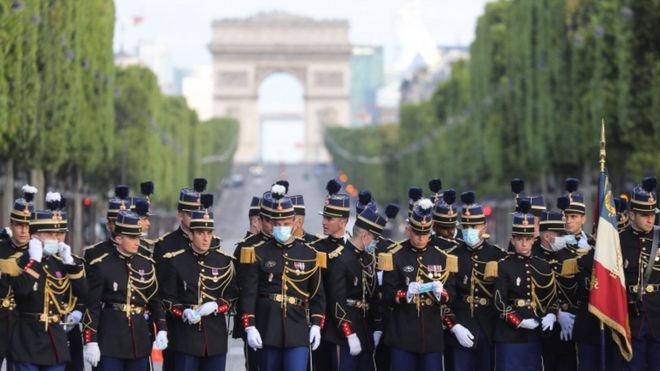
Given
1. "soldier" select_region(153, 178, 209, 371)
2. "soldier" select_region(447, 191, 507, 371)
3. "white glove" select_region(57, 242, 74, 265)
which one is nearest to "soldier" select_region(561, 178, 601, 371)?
"soldier" select_region(447, 191, 507, 371)

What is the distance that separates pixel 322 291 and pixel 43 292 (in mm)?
2676

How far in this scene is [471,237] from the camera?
1733cm

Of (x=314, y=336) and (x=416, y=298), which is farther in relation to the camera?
(x=416, y=298)

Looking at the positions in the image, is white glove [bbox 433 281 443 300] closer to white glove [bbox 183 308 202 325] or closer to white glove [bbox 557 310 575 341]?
white glove [bbox 557 310 575 341]

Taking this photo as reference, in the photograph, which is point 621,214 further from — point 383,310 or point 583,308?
point 383,310

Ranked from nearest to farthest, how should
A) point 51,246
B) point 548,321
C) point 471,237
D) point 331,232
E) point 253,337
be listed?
point 51,246
point 253,337
point 548,321
point 331,232
point 471,237

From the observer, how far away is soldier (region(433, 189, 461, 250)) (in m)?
17.3

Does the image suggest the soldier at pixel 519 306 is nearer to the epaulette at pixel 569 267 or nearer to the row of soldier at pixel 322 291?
the row of soldier at pixel 322 291

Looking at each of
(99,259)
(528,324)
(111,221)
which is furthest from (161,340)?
(528,324)

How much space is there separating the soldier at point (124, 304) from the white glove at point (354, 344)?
5.86 feet

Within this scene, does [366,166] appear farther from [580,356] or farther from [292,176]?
[580,356]

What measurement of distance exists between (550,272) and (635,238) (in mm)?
978

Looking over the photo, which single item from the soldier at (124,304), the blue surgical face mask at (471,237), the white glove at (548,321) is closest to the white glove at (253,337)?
the soldier at (124,304)

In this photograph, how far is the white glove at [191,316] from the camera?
1603cm
